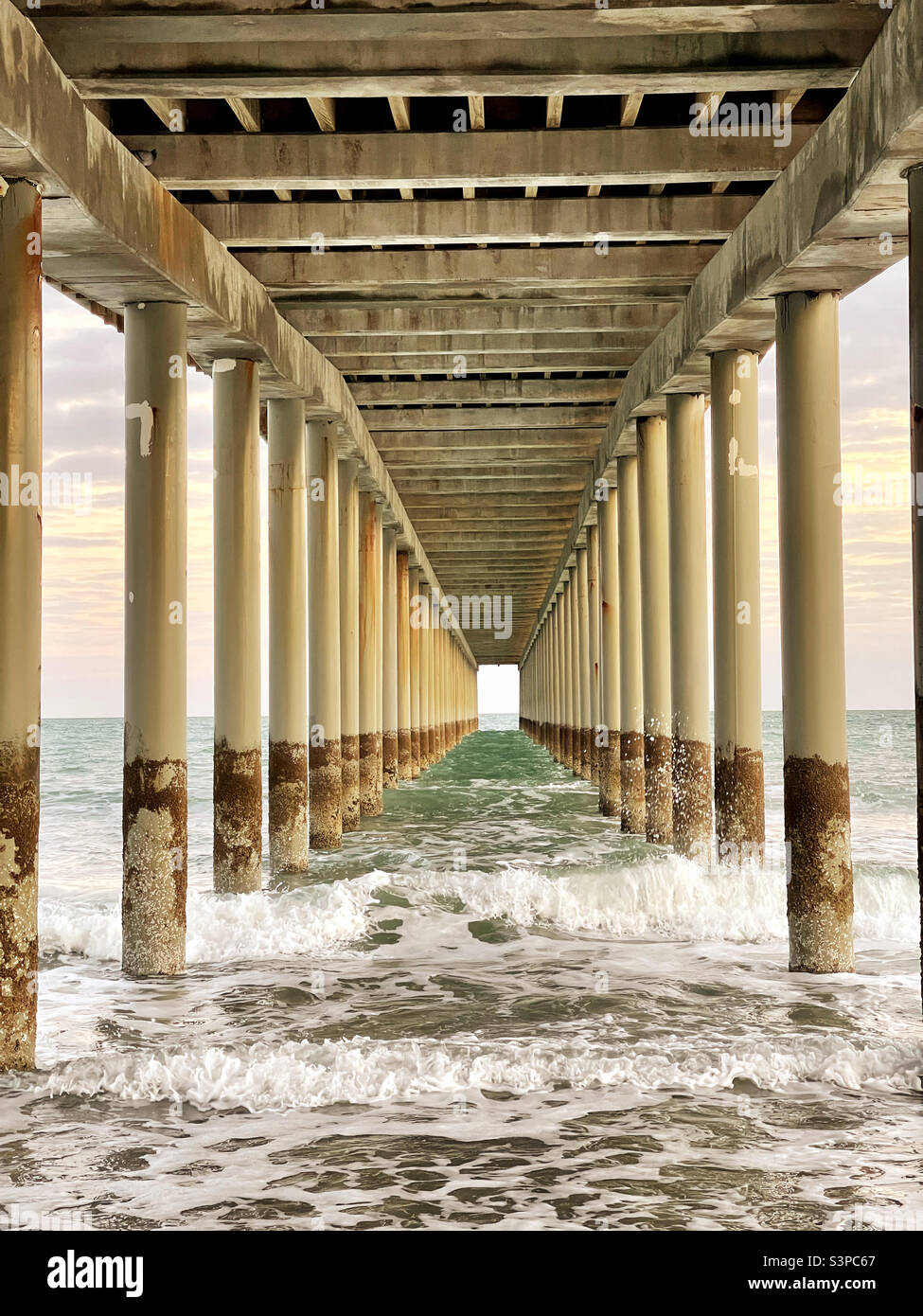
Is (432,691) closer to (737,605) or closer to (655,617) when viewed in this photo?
(655,617)

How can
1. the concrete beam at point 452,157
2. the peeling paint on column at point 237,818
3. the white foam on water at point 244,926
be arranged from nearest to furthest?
the concrete beam at point 452,157 → the white foam on water at point 244,926 → the peeling paint on column at point 237,818

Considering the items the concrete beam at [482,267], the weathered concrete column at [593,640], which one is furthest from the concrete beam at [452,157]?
the weathered concrete column at [593,640]

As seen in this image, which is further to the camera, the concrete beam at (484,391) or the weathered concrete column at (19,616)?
the concrete beam at (484,391)

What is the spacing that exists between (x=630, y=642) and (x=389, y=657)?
8161 millimetres

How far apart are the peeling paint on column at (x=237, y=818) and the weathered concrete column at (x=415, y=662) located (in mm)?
19448

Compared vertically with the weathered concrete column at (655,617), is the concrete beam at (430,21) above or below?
above

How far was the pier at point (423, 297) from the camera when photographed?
6.24m

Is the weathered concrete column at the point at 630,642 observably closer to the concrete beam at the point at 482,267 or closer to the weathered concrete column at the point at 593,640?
the concrete beam at the point at 482,267

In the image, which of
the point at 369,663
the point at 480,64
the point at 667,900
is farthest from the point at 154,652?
the point at 369,663

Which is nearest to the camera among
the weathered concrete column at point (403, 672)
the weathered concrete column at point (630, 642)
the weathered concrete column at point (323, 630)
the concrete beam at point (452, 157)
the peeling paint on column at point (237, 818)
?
the concrete beam at point (452, 157)

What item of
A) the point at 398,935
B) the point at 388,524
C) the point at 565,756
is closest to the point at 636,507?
the point at 388,524

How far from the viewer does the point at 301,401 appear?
13188 mm

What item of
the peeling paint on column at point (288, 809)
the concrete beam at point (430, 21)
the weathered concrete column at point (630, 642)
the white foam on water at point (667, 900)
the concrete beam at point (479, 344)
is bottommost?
the white foam on water at point (667, 900)

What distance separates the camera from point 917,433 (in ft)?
19.2
